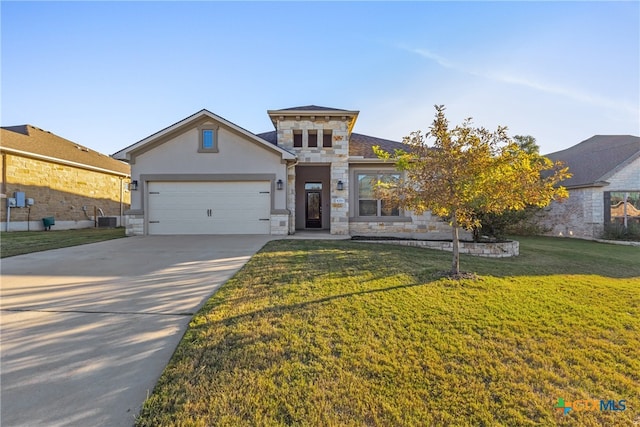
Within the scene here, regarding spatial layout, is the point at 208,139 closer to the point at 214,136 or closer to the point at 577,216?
the point at 214,136

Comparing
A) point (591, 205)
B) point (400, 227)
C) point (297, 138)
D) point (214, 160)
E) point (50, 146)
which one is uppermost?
point (50, 146)

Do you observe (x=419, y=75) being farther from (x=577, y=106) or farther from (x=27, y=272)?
(x=27, y=272)

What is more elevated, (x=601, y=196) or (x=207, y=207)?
(x=601, y=196)

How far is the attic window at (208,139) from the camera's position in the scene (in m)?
11.4

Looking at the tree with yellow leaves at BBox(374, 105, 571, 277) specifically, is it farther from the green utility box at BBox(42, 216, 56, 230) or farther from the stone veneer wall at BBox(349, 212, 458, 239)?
the green utility box at BBox(42, 216, 56, 230)

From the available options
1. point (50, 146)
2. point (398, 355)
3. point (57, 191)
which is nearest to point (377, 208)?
point (398, 355)

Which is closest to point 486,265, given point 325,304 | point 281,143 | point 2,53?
point 325,304

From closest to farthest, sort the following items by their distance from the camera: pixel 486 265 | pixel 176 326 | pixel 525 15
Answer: pixel 176 326 → pixel 486 265 → pixel 525 15

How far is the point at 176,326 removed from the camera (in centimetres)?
323

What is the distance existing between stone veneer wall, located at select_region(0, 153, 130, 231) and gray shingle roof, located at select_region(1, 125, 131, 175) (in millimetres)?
483

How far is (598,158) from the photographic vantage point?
15.7m

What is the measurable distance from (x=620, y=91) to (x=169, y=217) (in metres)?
17.3

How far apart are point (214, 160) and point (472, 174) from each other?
9449 mm

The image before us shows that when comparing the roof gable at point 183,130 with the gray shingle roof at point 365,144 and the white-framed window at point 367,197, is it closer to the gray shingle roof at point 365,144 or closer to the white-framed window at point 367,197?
the gray shingle roof at point 365,144
